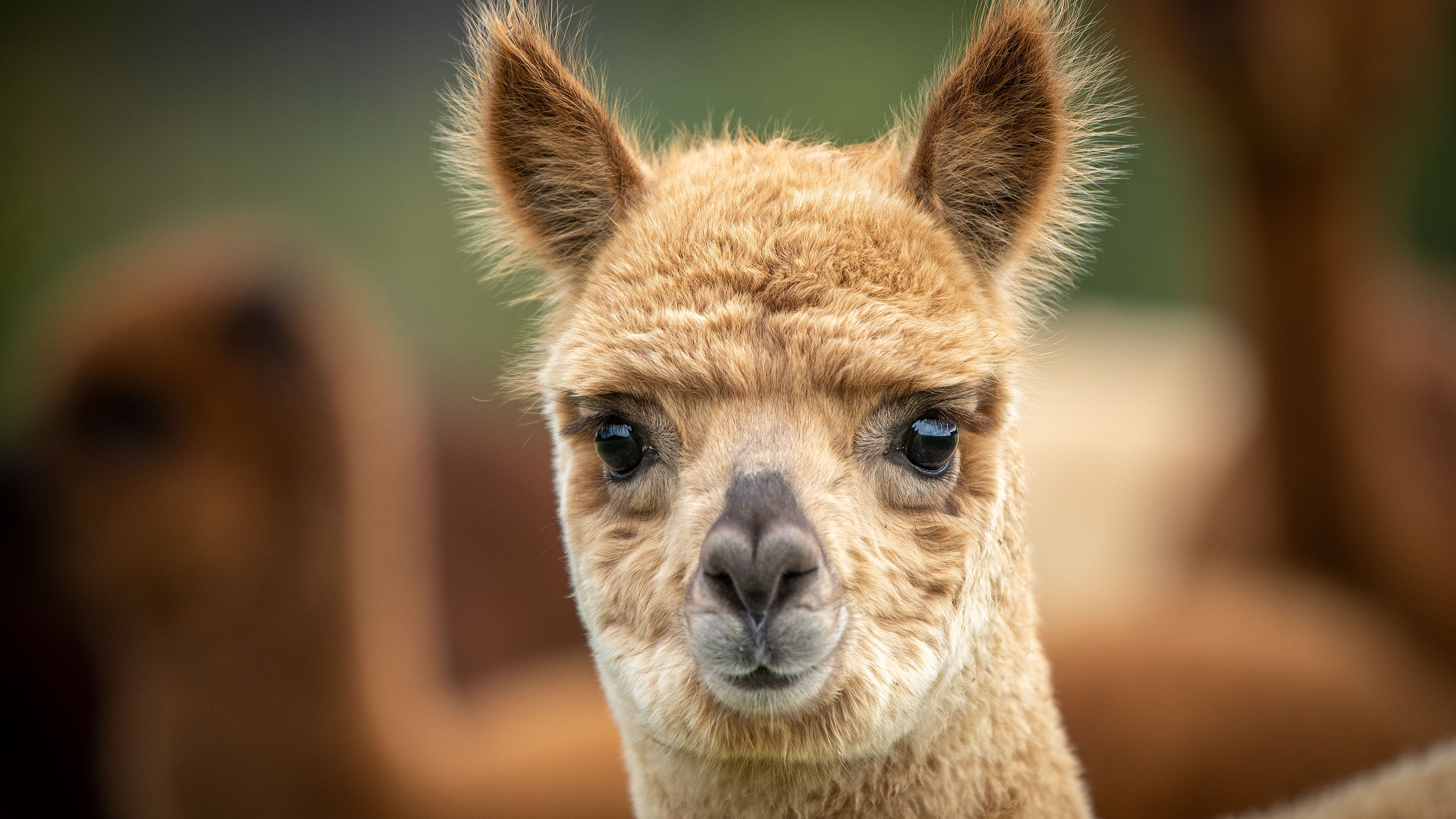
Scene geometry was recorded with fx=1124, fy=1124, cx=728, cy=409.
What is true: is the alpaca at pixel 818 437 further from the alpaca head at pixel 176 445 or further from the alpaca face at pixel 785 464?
the alpaca head at pixel 176 445

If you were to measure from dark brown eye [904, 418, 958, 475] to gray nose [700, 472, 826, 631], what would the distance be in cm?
27

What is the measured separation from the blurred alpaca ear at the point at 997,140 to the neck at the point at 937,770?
719mm

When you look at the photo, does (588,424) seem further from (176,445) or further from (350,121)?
(350,121)

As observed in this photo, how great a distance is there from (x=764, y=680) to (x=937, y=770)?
0.42 m

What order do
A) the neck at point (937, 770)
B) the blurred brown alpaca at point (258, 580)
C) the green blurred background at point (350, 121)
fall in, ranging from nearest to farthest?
the neck at point (937, 770), the blurred brown alpaca at point (258, 580), the green blurred background at point (350, 121)

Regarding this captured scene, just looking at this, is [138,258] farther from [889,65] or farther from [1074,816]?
[889,65]

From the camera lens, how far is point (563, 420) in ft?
6.72

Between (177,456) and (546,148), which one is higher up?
(546,148)

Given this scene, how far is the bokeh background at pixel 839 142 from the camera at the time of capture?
431 cm

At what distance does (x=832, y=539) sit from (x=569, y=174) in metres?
0.92

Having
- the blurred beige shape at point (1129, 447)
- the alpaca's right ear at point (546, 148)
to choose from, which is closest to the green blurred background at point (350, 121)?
the blurred beige shape at point (1129, 447)

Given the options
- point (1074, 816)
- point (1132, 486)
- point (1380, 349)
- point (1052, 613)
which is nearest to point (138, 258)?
point (1052, 613)

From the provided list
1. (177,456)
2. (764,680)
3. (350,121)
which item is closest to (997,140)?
(764,680)

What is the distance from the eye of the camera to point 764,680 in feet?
5.57
